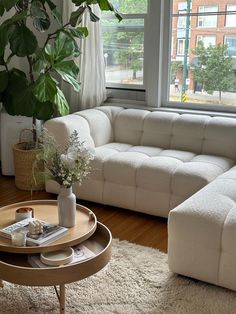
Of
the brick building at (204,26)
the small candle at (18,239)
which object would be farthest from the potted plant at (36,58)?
the small candle at (18,239)

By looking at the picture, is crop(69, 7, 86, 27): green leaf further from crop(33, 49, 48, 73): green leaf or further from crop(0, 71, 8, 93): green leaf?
crop(0, 71, 8, 93): green leaf

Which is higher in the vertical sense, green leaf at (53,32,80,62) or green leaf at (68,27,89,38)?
green leaf at (68,27,89,38)

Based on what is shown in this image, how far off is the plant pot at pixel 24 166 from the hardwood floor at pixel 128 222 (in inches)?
3.5

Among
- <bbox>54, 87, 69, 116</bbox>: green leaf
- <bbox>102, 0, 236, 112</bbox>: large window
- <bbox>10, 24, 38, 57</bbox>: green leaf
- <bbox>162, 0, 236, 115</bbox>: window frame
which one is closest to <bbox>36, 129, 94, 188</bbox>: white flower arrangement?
<bbox>54, 87, 69, 116</bbox>: green leaf

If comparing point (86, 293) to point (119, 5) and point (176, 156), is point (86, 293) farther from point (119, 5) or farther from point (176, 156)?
point (119, 5)

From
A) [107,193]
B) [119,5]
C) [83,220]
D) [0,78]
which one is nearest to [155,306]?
[83,220]

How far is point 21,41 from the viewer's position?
3.36 metres

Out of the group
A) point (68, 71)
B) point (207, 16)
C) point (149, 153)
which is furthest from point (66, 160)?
point (207, 16)

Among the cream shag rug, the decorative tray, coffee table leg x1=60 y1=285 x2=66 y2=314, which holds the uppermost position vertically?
the decorative tray

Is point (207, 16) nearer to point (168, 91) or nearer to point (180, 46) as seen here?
point (180, 46)

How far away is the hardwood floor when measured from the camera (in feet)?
9.45

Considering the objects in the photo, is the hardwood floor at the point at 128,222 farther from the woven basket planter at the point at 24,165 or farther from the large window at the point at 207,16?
the large window at the point at 207,16

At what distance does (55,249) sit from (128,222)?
1209 mm

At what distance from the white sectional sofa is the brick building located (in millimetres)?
680
